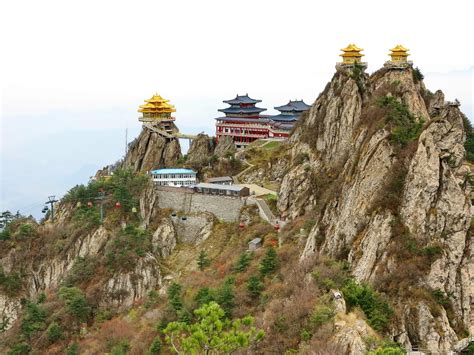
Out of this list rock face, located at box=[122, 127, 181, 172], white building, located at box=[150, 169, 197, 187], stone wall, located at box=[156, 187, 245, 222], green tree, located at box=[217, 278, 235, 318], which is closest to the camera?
green tree, located at box=[217, 278, 235, 318]

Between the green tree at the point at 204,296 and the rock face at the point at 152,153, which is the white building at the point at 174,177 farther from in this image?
the green tree at the point at 204,296

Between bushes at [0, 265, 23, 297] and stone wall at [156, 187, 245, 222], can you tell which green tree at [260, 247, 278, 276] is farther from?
bushes at [0, 265, 23, 297]

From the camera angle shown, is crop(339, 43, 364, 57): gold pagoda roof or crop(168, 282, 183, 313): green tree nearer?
crop(168, 282, 183, 313): green tree

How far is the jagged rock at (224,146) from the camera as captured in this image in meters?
77.3

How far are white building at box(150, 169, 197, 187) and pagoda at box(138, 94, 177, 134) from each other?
10.5 m

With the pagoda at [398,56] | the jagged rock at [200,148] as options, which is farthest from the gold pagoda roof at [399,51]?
the jagged rock at [200,148]

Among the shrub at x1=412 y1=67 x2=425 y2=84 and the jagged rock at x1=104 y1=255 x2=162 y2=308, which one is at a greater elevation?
the shrub at x1=412 y1=67 x2=425 y2=84

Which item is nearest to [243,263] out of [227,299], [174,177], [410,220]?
[227,299]

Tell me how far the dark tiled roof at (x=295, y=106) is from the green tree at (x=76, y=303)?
29.5 meters

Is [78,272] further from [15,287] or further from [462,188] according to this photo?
[462,188]

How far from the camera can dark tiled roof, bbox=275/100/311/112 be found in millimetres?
78269

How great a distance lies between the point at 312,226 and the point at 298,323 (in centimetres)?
1460

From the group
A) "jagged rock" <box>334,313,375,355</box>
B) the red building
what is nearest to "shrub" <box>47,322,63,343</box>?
"jagged rock" <box>334,313,375,355</box>

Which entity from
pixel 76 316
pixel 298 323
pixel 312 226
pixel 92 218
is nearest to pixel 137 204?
pixel 92 218
